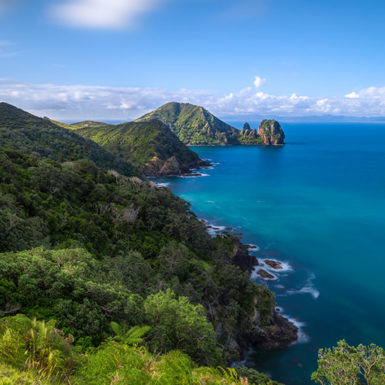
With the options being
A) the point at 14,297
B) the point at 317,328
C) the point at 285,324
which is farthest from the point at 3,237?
the point at 317,328

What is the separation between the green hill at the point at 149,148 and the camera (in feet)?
460

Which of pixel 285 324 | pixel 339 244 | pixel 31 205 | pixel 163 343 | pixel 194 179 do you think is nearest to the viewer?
pixel 163 343

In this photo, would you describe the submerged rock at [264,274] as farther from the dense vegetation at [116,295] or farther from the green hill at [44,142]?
the green hill at [44,142]

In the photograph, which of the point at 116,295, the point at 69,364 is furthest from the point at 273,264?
the point at 69,364

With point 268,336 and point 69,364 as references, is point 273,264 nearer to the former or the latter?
point 268,336

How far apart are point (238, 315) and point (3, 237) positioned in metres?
25.6

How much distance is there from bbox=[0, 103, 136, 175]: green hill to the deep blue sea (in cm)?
2988

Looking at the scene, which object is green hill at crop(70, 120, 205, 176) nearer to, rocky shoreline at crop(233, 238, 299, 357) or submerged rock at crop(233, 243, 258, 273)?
submerged rock at crop(233, 243, 258, 273)

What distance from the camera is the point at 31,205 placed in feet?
93.5

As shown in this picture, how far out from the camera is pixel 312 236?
64.3 m

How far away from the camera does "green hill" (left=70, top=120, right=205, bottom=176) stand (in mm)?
140125

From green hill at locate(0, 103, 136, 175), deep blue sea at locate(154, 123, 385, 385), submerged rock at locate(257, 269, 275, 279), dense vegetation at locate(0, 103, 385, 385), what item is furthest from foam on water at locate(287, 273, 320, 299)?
green hill at locate(0, 103, 136, 175)

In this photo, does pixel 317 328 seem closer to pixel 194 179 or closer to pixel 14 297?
pixel 14 297

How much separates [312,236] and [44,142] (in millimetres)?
74521
